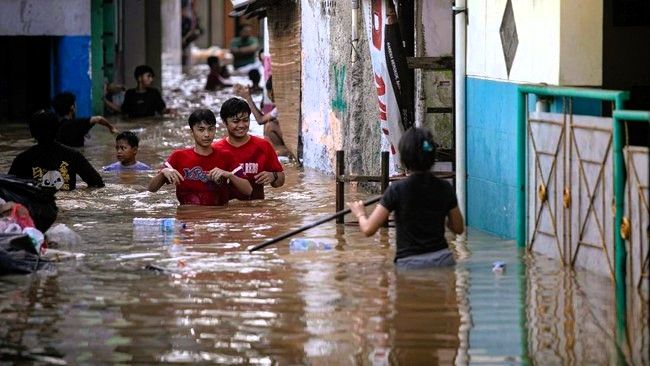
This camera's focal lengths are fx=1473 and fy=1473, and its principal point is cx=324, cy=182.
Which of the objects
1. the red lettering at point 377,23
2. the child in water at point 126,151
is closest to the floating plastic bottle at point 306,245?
the red lettering at point 377,23

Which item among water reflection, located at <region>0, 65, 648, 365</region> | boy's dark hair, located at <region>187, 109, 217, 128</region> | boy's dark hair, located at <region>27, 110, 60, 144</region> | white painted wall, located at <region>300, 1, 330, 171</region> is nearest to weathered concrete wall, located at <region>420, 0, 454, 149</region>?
boy's dark hair, located at <region>187, 109, 217, 128</region>

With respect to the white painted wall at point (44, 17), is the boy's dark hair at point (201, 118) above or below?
below

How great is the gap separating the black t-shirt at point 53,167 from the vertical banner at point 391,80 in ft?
9.13

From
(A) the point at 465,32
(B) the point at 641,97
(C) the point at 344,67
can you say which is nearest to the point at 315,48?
(C) the point at 344,67

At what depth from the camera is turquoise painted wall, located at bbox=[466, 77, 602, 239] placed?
1096 cm

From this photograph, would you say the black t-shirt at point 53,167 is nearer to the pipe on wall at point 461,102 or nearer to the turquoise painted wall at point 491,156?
the pipe on wall at point 461,102

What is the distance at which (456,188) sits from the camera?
12164mm

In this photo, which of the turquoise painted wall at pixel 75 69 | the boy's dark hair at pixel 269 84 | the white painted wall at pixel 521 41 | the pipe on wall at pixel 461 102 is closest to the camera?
the white painted wall at pixel 521 41

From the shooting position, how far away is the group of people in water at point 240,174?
8.88 meters

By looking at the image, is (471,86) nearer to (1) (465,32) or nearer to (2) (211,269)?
(1) (465,32)

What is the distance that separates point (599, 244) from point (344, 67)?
7435 millimetres

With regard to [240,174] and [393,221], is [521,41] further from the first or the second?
[240,174]

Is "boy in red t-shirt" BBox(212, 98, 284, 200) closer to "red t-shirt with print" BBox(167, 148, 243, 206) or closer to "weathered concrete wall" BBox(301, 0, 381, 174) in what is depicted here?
"red t-shirt with print" BBox(167, 148, 243, 206)

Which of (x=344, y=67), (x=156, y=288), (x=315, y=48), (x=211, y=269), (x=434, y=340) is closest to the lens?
(x=434, y=340)
